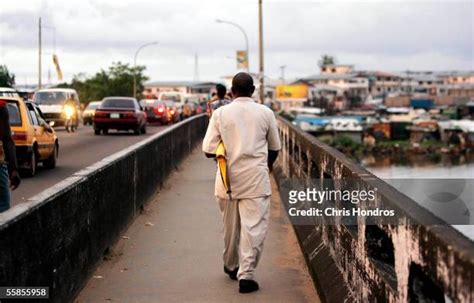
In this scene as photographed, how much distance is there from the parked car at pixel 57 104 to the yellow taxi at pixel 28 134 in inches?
785

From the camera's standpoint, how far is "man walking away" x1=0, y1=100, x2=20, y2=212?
7.81 metres

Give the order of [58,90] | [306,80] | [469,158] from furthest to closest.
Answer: [306,80] < [469,158] < [58,90]

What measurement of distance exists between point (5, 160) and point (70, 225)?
4.45ft

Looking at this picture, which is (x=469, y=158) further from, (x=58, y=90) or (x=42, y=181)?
(x=42, y=181)

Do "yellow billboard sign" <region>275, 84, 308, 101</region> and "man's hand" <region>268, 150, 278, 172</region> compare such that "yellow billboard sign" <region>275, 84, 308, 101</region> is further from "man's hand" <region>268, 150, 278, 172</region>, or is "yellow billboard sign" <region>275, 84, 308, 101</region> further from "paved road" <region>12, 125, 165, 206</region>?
"man's hand" <region>268, 150, 278, 172</region>

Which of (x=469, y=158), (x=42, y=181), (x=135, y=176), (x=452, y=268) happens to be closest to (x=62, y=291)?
(x=452, y=268)

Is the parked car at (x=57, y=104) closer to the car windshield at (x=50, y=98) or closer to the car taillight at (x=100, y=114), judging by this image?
the car windshield at (x=50, y=98)

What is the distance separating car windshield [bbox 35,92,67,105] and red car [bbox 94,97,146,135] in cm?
251

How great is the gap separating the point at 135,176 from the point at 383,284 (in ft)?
23.0

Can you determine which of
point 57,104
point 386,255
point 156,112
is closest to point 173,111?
point 156,112

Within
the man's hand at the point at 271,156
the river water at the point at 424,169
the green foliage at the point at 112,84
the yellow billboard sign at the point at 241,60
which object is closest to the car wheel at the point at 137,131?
the yellow billboard sign at the point at 241,60

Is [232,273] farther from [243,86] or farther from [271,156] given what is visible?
[243,86]

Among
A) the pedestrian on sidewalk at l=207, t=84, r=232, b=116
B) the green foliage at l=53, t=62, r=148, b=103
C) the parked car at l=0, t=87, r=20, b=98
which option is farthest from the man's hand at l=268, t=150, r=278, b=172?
the green foliage at l=53, t=62, r=148, b=103

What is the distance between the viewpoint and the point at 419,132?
11438 cm
